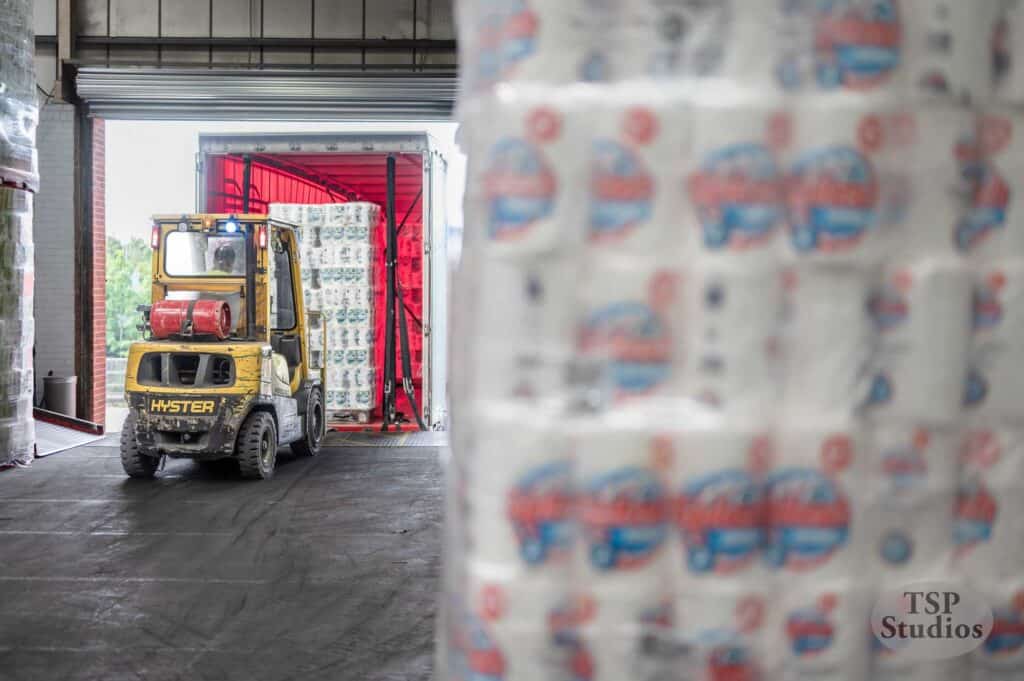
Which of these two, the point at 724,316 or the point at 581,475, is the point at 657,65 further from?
the point at 581,475

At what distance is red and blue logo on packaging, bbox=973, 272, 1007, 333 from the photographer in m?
2.18

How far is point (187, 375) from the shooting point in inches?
366

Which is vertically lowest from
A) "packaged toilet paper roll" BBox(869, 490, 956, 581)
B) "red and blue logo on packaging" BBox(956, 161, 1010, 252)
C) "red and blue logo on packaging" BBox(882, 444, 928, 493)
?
"packaged toilet paper roll" BBox(869, 490, 956, 581)

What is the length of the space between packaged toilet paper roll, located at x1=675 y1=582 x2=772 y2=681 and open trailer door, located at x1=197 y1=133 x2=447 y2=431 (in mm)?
10016

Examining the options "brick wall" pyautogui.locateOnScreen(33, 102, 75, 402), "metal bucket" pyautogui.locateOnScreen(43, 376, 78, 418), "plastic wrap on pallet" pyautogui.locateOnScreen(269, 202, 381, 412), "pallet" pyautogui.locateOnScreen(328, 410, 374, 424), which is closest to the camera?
"plastic wrap on pallet" pyautogui.locateOnScreen(269, 202, 381, 412)

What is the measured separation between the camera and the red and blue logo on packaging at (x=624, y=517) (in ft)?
6.90

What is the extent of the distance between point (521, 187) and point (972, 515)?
1195 mm

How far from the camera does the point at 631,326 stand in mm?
2109

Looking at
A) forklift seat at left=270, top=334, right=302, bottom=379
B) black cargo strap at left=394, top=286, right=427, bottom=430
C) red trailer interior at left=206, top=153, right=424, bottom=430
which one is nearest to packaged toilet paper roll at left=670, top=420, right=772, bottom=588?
forklift seat at left=270, top=334, right=302, bottom=379

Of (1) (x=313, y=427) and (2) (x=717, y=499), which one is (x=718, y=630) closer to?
(2) (x=717, y=499)

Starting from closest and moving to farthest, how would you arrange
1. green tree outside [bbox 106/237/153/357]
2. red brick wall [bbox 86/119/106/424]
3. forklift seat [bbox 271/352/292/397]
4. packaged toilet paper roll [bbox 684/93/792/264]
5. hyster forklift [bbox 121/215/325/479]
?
packaged toilet paper roll [bbox 684/93/792/264], hyster forklift [bbox 121/215/325/479], forklift seat [bbox 271/352/292/397], red brick wall [bbox 86/119/106/424], green tree outside [bbox 106/237/153/357]

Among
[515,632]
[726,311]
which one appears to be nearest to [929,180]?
[726,311]

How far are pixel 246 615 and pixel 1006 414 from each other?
13.8 feet

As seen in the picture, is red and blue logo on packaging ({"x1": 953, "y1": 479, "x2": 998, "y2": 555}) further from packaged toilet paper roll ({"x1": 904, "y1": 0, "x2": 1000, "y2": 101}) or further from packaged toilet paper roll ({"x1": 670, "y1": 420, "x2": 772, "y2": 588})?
packaged toilet paper roll ({"x1": 904, "y1": 0, "x2": 1000, "y2": 101})
